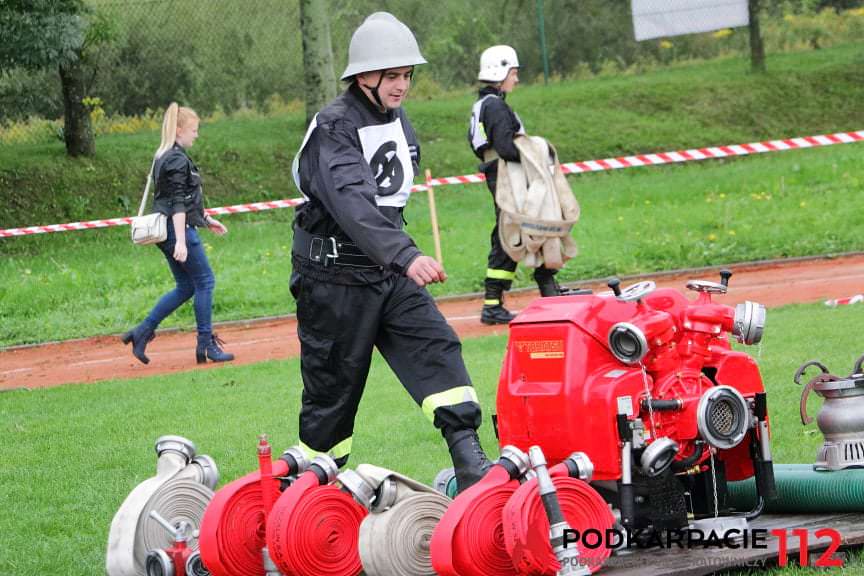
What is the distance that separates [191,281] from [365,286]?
6838mm

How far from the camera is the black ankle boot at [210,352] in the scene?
1274 centimetres

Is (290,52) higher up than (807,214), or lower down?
higher up

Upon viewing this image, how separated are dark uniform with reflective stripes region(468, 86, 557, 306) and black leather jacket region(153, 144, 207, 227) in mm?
2454

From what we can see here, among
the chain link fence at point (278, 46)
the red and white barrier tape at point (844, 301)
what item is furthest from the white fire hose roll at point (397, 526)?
the chain link fence at point (278, 46)

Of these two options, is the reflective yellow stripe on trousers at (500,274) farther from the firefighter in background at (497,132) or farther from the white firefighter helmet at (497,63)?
the white firefighter helmet at (497,63)

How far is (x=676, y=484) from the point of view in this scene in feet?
17.2

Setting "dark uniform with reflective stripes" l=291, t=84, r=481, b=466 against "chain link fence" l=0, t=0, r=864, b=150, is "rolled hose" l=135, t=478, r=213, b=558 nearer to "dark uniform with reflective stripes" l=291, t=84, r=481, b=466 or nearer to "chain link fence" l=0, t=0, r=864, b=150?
"dark uniform with reflective stripes" l=291, t=84, r=481, b=466

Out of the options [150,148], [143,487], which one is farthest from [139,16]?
[143,487]

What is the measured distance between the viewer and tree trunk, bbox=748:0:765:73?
2936 centimetres

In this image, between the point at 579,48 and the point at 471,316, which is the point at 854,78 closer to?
the point at 579,48

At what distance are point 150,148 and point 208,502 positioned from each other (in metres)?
20.7

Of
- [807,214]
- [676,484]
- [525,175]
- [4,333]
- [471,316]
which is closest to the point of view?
[676,484]

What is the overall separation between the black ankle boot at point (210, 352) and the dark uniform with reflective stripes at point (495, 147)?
7.87 ft

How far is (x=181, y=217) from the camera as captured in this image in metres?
11.8
